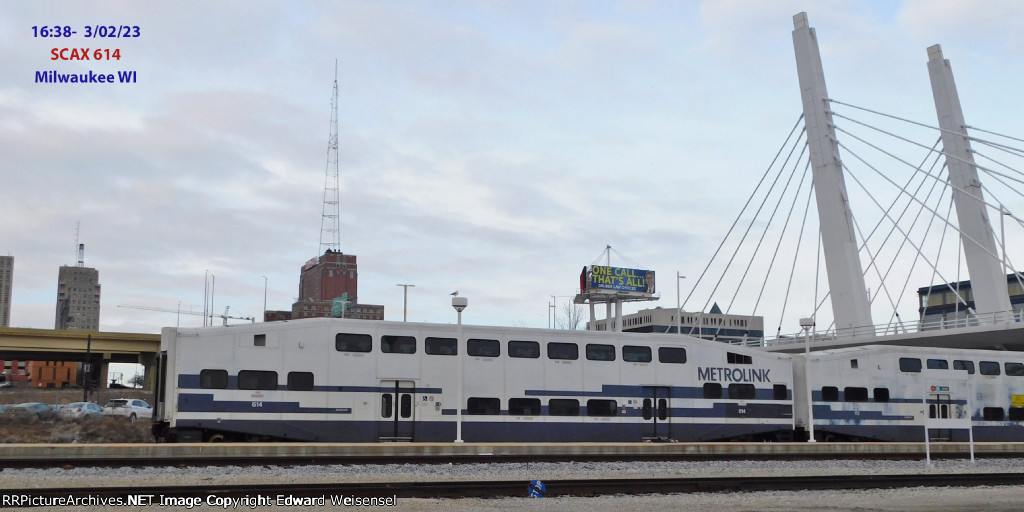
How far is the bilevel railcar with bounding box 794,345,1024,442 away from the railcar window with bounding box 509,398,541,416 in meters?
9.98

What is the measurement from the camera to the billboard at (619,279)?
88.2 meters

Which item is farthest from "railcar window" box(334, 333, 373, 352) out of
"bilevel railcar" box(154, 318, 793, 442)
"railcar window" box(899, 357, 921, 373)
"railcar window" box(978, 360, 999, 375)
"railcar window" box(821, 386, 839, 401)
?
"railcar window" box(978, 360, 999, 375)

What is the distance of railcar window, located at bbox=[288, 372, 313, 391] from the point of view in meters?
28.2

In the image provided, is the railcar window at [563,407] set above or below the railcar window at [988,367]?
below

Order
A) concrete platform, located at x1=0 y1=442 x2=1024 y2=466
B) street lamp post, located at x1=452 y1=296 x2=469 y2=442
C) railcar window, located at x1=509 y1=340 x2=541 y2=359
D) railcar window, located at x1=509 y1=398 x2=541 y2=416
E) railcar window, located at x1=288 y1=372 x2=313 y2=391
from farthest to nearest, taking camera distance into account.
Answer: railcar window, located at x1=509 y1=340 x2=541 y2=359
railcar window, located at x1=509 y1=398 x2=541 y2=416
street lamp post, located at x1=452 y1=296 x2=469 y2=442
railcar window, located at x1=288 y1=372 x2=313 y2=391
concrete platform, located at x1=0 y1=442 x2=1024 y2=466

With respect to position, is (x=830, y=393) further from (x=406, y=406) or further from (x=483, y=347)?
(x=406, y=406)

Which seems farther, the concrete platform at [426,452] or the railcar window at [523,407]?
the railcar window at [523,407]

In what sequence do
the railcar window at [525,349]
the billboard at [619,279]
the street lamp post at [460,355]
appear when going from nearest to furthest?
1. the street lamp post at [460,355]
2. the railcar window at [525,349]
3. the billboard at [619,279]

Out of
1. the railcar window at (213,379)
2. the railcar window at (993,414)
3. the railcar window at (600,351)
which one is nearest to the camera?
the railcar window at (213,379)

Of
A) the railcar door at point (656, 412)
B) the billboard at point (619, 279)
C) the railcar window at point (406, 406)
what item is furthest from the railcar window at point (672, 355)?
the billboard at point (619, 279)

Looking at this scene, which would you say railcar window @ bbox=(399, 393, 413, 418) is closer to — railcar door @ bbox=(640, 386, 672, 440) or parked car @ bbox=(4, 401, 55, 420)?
railcar door @ bbox=(640, 386, 672, 440)

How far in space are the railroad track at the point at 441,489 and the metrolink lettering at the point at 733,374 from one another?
12.0 meters

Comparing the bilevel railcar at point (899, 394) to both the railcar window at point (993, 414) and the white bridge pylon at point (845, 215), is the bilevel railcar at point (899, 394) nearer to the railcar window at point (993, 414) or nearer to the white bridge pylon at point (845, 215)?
the railcar window at point (993, 414)

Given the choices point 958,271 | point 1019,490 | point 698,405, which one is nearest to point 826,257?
point 958,271
